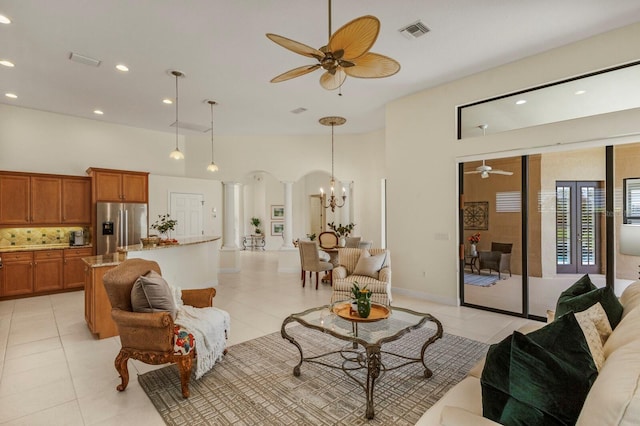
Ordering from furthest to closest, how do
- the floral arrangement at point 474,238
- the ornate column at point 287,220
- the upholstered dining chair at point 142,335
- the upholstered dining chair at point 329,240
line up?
1. the ornate column at point 287,220
2. the upholstered dining chair at point 329,240
3. the floral arrangement at point 474,238
4. the upholstered dining chair at point 142,335

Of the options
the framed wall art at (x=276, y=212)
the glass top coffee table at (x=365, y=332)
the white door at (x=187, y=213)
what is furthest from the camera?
the framed wall art at (x=276, y=212)

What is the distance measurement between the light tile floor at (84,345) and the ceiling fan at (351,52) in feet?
9.96

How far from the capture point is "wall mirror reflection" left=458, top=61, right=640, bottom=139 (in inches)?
145

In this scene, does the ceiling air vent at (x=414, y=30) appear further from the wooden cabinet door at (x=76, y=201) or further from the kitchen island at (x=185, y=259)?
the wooden cabinet door at (x=76, y=201)

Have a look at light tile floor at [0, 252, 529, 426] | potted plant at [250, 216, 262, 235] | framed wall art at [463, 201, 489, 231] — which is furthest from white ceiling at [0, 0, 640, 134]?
potted plant at [250, 216, 262, 235]

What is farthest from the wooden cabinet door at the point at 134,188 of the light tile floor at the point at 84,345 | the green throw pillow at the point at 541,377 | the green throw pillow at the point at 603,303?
the green throw pillow at the point at 603,303

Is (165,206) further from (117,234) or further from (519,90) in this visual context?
(519,90)

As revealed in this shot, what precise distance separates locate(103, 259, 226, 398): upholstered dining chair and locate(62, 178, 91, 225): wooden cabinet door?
481 centimetres

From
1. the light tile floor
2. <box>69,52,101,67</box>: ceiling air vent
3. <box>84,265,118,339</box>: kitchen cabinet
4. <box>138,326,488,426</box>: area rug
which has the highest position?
<box>69,52,101,67</box>: ceiling air vent

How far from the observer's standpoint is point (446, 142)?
5.14 meters

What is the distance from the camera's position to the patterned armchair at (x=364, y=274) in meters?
4.55

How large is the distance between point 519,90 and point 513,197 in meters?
1.52

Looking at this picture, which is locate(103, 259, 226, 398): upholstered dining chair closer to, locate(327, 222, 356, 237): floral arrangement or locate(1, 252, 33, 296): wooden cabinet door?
locate(1, 252, 33, 296): wooden cabinet door

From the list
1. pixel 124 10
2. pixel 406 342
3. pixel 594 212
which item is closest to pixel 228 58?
→ pixel 124 10
